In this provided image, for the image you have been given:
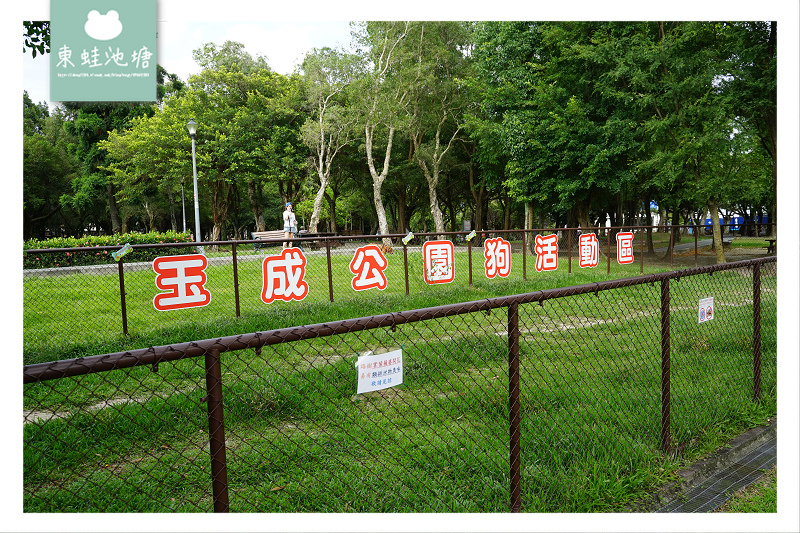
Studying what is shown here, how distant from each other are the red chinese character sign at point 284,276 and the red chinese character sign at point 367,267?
876 mm

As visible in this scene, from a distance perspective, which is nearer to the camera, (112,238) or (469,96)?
(112,238)

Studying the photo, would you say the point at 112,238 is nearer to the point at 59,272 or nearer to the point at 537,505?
the point at 59,272

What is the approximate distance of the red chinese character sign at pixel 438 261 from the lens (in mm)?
8930

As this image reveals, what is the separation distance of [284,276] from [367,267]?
1.36 meters

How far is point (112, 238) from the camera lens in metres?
17.4

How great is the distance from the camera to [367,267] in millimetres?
7910

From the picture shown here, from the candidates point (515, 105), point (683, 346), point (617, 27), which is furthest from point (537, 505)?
point (515, 105)

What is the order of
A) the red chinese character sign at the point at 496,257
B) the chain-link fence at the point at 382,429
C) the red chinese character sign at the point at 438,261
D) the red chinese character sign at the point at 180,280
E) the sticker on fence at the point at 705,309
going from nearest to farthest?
the chain-link fence at the point at 382,429 < the sticker on fence at the point at 705,309 < the red chinese character sign at the point at 180,280 < the red chinese character sign at the point at 438,261 < the red chinese character sign at the point at 496,257

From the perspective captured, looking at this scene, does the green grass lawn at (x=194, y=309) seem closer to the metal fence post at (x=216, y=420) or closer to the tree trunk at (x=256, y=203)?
the metal fence post at (x=216, y=420)

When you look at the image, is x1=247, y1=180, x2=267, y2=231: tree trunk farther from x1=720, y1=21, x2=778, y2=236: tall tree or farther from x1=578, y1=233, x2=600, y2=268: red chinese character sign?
x1=720, y1=21, x2=778, y2=236: tall tree

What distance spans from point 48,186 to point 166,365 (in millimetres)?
37879

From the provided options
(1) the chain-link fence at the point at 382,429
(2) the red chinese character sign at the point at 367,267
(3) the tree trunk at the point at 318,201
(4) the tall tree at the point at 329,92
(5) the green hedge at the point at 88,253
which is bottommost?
(1) the chain-link fence at the point at 382,429

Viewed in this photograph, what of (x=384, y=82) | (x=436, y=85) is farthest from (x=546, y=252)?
(x=436, y=85)

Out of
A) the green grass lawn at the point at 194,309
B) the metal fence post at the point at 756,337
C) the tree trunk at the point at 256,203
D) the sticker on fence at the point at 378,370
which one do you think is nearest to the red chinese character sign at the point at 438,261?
the green grass lawn at the point at 194,309
